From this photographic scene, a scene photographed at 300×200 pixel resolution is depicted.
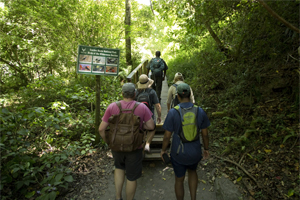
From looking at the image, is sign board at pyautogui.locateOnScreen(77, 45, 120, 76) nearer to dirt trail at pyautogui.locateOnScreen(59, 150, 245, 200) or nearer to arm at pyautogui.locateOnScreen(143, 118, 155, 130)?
arm at pyautogui.locateOnScreen(143, 118, 155, 130)

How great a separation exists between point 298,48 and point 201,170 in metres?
3.15

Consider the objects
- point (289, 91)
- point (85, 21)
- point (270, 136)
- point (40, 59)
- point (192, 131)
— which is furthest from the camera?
point (40, 59)

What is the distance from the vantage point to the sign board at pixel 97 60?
11.6 feet

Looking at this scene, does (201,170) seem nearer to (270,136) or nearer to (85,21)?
(270,136)

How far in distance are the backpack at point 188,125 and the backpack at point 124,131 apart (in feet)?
1.93

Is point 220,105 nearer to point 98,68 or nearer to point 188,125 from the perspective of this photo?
point 188,125

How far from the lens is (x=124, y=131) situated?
90.2 inches

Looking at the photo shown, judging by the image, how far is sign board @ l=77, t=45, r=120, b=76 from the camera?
11.6 feet

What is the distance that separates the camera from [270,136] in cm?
344

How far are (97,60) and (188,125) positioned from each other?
7.81 feet

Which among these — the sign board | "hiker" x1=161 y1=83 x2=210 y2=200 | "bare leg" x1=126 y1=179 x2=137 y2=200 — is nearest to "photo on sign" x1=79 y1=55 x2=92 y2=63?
the sign board

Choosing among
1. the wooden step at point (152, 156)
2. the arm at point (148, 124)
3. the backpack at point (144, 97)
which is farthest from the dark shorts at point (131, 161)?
the wooden step at point (152, 156)

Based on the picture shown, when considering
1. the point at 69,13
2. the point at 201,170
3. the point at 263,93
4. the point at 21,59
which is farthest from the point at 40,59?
the point at 263,93

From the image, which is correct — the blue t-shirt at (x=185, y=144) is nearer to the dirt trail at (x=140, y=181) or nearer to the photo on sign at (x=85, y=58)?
the dirt trail at (x=140, y=181)
